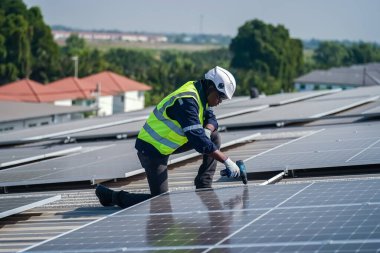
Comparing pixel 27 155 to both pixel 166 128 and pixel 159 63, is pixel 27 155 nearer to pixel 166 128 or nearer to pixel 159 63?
pixel 166 128

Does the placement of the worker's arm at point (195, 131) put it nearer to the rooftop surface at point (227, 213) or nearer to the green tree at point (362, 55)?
the rooftop surface at point (227, 213)

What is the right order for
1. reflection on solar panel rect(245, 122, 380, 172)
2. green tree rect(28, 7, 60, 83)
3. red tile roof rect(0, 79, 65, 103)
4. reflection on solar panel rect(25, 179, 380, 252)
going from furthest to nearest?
green tree rect(28, 7, 60, 83)
red tile roof rect(0, 79, 65, 103)
reflection on solar panel rect(245, 122, 380, 172)
reflection on solar panel rect(25, 179, 380, 252)

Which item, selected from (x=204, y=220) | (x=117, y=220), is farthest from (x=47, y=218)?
(x=204, y=220)

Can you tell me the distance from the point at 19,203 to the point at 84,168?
305cm

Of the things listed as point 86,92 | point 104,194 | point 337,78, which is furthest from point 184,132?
point 337,78

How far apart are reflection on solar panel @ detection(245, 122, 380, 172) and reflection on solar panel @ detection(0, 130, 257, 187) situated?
5.30ft

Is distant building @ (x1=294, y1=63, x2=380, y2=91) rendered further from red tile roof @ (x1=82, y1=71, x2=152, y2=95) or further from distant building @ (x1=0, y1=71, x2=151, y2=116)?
red tile roof @ (x1=82, y1=71, x2=152, y2=95)

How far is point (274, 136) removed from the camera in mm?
18391

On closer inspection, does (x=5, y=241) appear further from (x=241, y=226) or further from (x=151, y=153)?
(x=241, y=226)

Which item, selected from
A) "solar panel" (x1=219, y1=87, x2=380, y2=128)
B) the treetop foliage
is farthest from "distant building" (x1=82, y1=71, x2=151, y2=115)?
"solar panel" (x1=219, y1=87, x2=380, y2=128)

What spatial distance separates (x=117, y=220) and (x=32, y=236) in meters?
1.57

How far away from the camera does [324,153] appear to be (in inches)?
506

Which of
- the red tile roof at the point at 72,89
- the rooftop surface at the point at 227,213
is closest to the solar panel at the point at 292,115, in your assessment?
the rooftop surface at the point at 227,213

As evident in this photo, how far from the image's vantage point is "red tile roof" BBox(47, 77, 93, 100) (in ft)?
247
